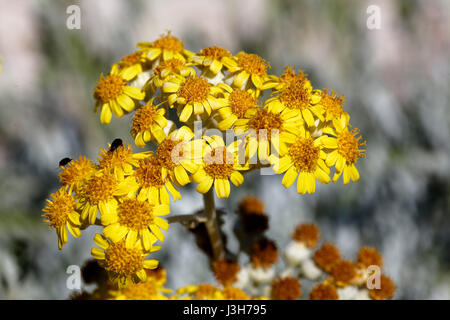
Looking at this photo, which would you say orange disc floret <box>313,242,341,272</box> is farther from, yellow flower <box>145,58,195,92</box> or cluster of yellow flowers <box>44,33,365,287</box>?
yellow flower <box>145,58,195,92</box>

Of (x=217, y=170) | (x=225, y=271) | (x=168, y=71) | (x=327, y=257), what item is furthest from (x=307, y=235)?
(x=168, y=71)

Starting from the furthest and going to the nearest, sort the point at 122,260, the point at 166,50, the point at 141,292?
the point at 141,292 → the point at 166,50 → the point at 122,260

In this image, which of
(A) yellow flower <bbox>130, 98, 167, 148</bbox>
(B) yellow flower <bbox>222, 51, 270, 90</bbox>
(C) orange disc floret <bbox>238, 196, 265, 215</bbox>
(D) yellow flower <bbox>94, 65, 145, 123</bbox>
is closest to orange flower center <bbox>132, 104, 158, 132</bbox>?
(A) yellow flower <bbox>130, 98, 167, 148</bbox>

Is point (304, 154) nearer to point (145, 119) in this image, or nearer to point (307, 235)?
point (145, 119)

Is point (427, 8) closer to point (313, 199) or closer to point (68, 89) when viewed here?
point (313, 199)

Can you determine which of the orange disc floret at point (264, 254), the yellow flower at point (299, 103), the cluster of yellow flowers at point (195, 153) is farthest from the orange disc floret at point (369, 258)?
the yellow flower at point (299, 103)

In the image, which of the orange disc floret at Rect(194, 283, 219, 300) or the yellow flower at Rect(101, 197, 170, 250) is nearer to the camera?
the yellow flower at Rect(101, 197, 170, 250)

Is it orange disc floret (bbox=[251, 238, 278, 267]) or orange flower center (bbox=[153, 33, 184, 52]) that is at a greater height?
orange flower center (bbox=[153, 33, 184, 52])
